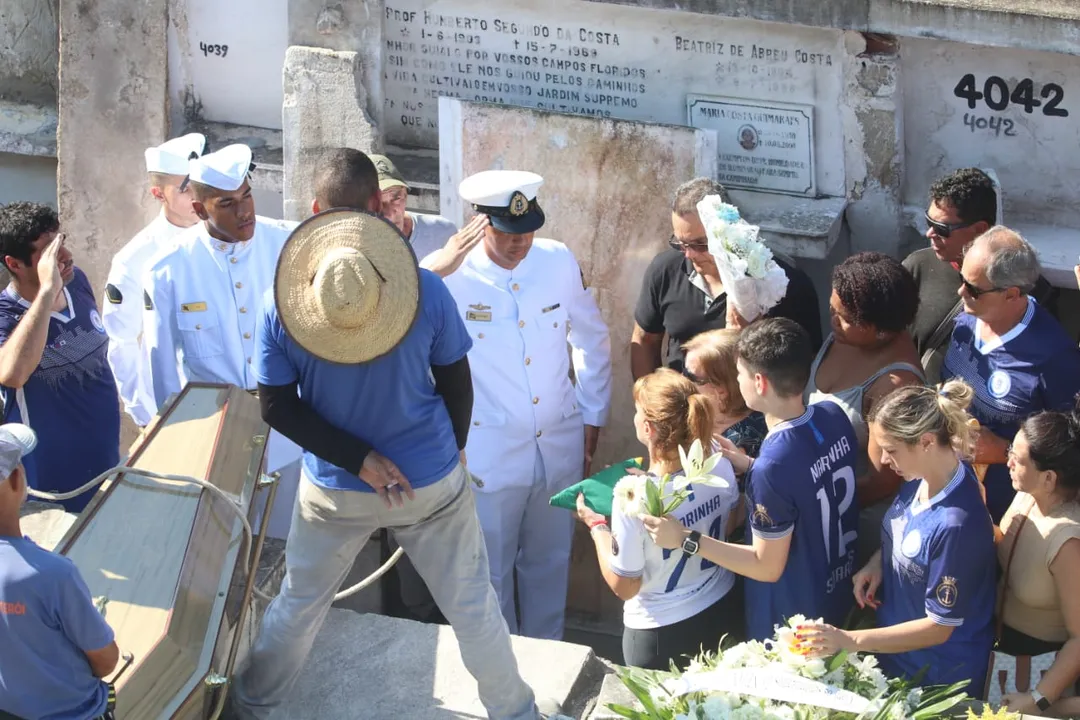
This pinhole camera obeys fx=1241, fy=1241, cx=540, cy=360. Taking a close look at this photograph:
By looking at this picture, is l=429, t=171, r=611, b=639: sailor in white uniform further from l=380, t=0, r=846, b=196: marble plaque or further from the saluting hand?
the saluting hand

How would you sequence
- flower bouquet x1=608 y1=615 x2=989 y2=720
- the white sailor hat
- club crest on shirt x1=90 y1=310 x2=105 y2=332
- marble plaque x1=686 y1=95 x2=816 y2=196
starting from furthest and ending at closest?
marble plaque x1=686 y1=95 x2=816 y2=196 → club crest on shirt x1=90 y1=310 x2=105 y2=332 → the white sailor hat → flower bouquet x1=608 y1=615 x2=989 y2=720

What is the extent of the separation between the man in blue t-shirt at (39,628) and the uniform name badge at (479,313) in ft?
6.79

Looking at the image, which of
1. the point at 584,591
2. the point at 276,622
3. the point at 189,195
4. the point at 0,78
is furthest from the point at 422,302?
the point at 0,78

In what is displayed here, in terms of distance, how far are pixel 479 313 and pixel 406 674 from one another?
1.42 m

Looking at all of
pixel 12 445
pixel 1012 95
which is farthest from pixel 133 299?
pixel 1012 95

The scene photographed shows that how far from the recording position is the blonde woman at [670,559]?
3.52 metres

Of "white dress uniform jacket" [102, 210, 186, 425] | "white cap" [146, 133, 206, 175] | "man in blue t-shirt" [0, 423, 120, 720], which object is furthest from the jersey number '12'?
"white cap" [146, 133, 206, 175]

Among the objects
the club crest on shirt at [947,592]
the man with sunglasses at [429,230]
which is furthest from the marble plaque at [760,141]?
the club crest on shirt at [947,592]

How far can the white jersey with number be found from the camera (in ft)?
11.4

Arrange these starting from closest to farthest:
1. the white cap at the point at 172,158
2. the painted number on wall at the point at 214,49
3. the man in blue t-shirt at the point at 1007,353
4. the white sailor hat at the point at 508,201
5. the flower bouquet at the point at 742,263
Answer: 1. the man in blue t-shirt at the point at 1007,353
2. the flower bouquet at the point at 742,263
3. the white sailor hat at the point at 508,201
4. the white cap at the point at 172,158
5. the painted number on wall at the point at 214,49

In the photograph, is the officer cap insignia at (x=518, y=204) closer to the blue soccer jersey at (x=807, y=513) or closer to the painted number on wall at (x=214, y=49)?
the blue soccer jersey at (x=807, y=513)

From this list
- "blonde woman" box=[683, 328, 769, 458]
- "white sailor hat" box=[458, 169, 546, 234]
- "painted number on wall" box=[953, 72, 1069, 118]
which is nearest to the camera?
"blonde woman" box=[683, 328, 769, 458]

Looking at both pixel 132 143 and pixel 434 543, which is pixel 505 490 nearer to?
pixel 434 543

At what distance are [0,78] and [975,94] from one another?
520 cm
